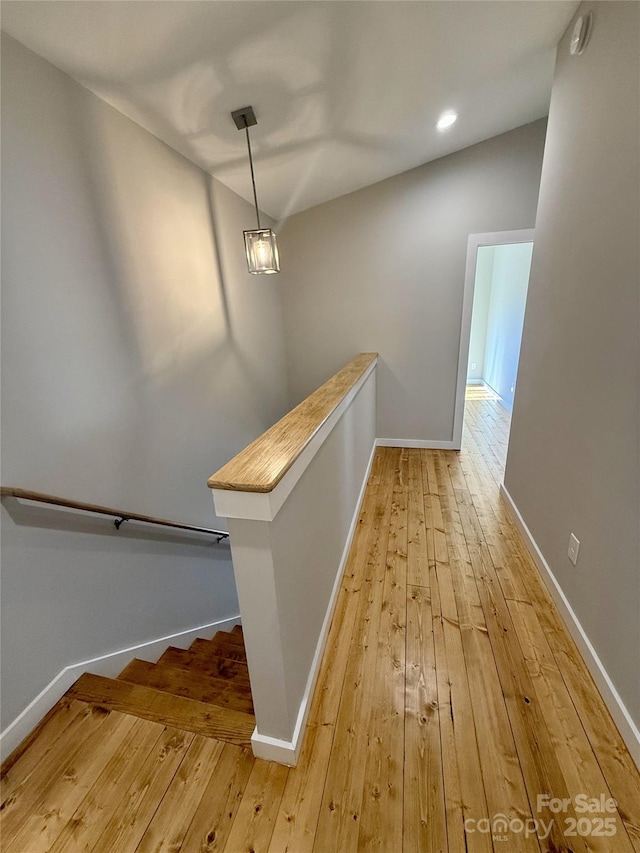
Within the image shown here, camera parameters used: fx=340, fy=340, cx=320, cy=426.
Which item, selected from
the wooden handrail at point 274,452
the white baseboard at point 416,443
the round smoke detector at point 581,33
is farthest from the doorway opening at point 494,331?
the wooden handrail at point 274,452

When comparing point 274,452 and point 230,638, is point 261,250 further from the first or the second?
point 230,638

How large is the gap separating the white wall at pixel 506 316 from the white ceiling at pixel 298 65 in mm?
2895

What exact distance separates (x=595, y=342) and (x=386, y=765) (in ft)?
5.83

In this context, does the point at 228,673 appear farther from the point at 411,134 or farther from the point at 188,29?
the point at 411,134

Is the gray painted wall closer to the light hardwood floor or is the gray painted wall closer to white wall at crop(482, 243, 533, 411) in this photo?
the light hardwood floor

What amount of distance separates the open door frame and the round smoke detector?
1.45m

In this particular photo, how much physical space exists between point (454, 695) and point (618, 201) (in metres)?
2.00

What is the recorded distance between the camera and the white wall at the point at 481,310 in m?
6.38

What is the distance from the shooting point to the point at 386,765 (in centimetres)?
112

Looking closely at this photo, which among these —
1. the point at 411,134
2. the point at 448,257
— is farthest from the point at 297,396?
the point at 411,134

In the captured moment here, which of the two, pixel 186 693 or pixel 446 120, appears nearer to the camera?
pixel 186 693

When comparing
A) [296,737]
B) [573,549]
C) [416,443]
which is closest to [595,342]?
[573,549]

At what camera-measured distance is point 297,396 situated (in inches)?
161

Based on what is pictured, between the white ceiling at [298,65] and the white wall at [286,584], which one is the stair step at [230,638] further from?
the white ceiling at [298,65]
